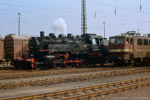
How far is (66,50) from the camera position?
18562 mm

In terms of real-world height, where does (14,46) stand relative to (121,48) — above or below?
above

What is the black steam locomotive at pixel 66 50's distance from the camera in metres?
17.3

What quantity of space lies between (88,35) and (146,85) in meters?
11.7

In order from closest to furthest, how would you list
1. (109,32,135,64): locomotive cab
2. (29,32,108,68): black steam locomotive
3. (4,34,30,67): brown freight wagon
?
(29,32,108,68): black steam locomotive
(109,32,135,64): locomotive cab
(4,34,30,67): brown freight wagon

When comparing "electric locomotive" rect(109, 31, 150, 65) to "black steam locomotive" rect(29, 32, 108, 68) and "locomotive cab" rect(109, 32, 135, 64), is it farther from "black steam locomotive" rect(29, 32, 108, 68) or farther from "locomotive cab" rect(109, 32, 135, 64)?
"black steam locomotive" rect(29, 32, 108, 68)

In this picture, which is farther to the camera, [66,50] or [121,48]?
[121,48]

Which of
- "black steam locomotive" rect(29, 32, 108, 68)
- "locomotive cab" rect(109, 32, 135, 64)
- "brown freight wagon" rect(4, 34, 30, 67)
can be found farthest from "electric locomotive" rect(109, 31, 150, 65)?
"brown freight wagon" rect(4, 34, 30, 67)

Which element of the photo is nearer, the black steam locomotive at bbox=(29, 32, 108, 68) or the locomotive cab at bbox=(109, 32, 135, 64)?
the black steam locomotive at bbox=(29, 32, 108, 68)

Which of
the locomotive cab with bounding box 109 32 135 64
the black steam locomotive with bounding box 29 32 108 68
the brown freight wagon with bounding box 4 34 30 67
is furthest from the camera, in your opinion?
the brown freight wagon with bounding box 4 34 30 67

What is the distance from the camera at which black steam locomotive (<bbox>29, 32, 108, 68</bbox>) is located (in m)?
17.3

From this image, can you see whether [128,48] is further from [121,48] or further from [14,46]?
[14,46]

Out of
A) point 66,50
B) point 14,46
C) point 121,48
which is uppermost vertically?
point 14,46

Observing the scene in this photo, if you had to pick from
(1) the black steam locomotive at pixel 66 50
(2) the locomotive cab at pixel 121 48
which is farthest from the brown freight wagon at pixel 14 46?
(2) the locomotive cab at pixel 121 48

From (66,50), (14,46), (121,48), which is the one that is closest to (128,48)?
(121,48)
